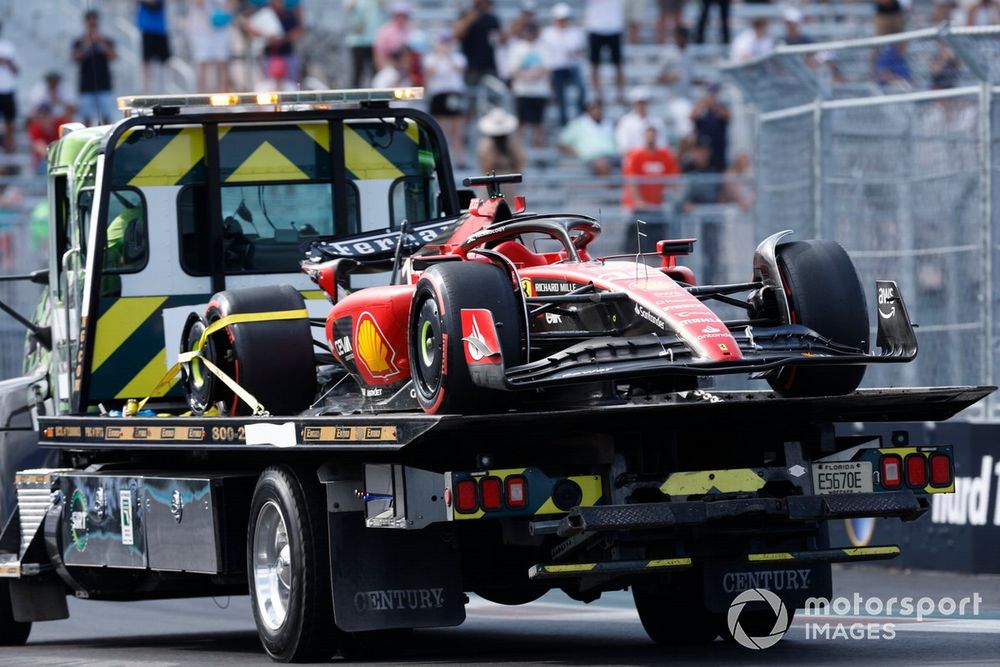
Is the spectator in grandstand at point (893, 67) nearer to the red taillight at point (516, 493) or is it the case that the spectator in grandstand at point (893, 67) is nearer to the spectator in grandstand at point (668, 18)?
the red taillight at point (516, 493)

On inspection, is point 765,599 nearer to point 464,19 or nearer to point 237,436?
point 237,436

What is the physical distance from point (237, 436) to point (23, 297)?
10903mm

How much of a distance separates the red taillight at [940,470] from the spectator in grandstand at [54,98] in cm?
1790

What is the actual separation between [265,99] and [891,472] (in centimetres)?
428

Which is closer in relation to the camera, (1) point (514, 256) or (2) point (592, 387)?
(2) point (592, 387)

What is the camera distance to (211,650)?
420 inches

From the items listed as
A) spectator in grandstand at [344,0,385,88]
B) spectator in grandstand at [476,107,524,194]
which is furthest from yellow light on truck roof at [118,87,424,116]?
spectator in grandstand at [344,0,385,88]

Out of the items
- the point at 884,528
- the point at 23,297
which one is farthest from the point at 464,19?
the point at 884,528

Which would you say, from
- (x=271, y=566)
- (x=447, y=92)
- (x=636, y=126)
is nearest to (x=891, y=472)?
(x=271, y=566)

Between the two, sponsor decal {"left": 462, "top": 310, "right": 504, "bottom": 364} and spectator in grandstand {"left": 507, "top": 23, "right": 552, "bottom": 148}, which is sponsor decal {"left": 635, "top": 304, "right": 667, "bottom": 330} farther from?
spectator in grandstand {"left": 507, "top": 23, "right": 552, "bottom": 148}

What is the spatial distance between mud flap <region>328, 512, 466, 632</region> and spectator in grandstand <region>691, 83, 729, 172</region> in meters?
15.4

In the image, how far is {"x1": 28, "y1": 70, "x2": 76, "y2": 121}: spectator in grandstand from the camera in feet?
82.4

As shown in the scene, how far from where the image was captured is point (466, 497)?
8078 millimetres

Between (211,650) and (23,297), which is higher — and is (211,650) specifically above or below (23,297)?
below
